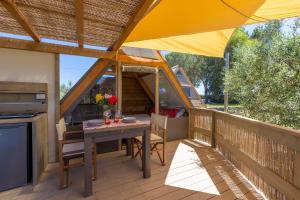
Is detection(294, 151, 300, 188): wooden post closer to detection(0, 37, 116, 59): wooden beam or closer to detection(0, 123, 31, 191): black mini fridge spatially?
detection(0, 123, 31, 191): black mini fridge

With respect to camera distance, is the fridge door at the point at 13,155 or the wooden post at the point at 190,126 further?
the wooden post at the point at 190,126

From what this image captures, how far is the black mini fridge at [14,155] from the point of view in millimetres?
2201

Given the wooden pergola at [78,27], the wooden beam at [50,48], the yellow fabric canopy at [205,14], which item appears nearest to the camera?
the wooden pergola at [78,27]

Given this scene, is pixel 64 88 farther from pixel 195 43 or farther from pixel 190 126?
pixel 190 126

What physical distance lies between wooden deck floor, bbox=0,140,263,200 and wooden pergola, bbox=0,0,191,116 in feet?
4.59

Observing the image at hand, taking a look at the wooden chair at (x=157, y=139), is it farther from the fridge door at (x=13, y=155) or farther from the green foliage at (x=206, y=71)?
the green foliage at (x=206, y=71)

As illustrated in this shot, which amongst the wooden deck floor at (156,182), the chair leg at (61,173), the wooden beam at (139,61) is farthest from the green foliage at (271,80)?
the chair leg at (61,173)

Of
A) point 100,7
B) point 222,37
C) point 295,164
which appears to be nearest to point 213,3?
point 100,7

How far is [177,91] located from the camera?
4.77m

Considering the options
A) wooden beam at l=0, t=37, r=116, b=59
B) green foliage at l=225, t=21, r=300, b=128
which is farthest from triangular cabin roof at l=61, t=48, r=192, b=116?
green foliage at l=225, t=21, r=300, b=128

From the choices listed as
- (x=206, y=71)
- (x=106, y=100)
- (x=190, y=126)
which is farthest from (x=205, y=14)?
(x=206, y=71)

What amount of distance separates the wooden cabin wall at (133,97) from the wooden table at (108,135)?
341 cm

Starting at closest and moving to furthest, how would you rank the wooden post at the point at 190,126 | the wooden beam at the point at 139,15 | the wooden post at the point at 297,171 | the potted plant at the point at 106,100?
the wooden post at the point at 297,171 < the wooden beam at the point at 139,15 < the potted plant at the point at 106,100 < the wooden post at the point at 190,126

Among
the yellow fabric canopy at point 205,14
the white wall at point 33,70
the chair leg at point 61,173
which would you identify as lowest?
the chair leg at point 61,173
